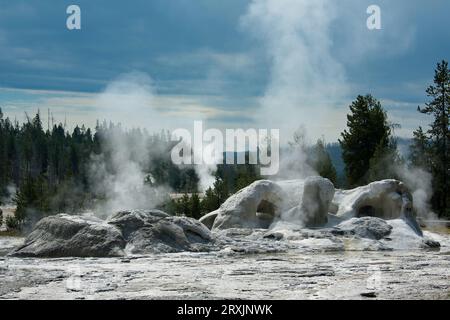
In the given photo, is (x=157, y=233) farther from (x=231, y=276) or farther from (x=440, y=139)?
(x=440, y=139)

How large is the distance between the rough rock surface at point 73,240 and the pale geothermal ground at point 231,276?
3.49 feet

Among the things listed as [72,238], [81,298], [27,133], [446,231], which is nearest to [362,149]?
[446,231]

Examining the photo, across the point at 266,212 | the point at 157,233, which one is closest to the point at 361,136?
the point at 266,212

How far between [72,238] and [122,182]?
50.3 metres

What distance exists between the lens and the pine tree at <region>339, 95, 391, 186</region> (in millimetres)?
52531

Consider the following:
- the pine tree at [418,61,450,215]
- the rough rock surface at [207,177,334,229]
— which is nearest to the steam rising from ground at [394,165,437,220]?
the pine tree at [418,61,450,215]

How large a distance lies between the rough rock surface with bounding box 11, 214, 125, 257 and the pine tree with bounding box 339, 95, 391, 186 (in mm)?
32933

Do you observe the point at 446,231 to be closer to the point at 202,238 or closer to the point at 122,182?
the point at 202,238

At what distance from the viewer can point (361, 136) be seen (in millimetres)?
53031

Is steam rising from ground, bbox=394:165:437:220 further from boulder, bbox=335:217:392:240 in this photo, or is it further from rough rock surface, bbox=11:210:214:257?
rough rock surface, bbox=11:210:214:257

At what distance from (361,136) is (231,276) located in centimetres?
3882

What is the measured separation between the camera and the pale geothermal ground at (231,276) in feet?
42.9

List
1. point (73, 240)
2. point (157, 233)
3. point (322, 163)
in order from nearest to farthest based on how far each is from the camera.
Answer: point (73, 240)
point (157, 233)
point (322, 163)

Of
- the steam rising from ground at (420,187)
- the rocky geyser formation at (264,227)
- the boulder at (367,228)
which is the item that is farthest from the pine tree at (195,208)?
the boulder at (367,228)
